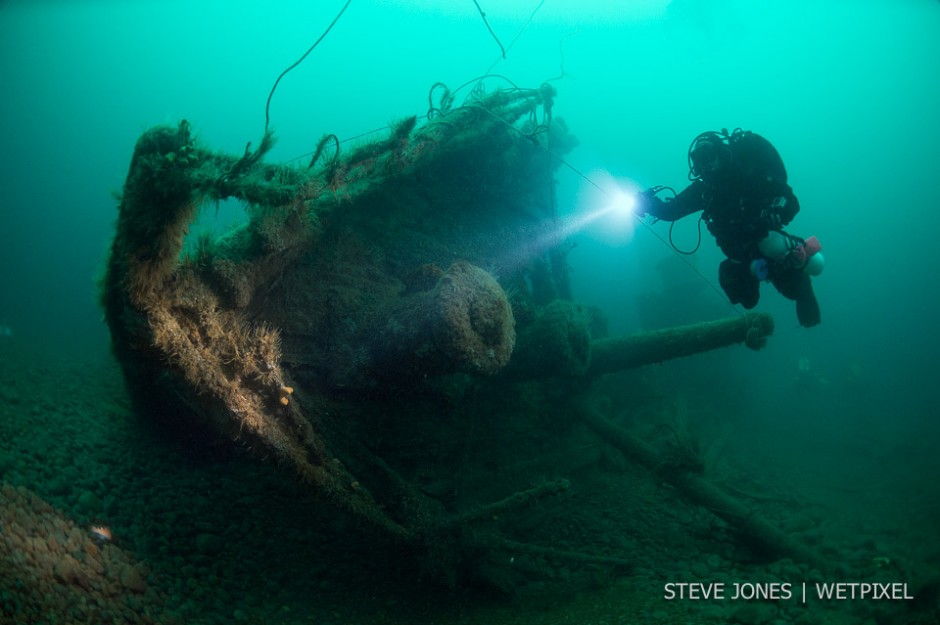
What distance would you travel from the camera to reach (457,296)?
3.33 metres

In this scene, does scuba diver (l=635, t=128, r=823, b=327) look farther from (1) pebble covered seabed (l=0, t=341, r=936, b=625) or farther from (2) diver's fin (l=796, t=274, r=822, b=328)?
(1) pebble covered seabed (l=0, t=341, r=936, b=625)

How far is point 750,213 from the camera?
4.49 m

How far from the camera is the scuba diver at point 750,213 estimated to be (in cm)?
445

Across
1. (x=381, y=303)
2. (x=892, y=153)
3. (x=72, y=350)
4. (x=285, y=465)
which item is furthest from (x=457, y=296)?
(x=892, y=153)

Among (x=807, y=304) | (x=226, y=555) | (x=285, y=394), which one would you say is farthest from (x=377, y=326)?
(x=807, y=304)

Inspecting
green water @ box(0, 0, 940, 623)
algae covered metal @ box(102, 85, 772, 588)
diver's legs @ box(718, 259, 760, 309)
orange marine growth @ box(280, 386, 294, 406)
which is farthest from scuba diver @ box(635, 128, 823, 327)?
orange marine growth @ box(280, 386, 294, 406)

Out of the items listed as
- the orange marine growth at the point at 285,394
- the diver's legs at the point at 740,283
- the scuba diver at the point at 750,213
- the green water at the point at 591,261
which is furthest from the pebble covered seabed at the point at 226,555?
the scuba diver at the point at 750,213

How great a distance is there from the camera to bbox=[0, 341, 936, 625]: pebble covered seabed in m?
2.35

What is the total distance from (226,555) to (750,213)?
223 inches

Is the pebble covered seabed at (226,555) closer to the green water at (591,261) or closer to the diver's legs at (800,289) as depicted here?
the green water at (591,261)

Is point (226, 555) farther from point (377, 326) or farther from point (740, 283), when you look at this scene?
point (740, 283)

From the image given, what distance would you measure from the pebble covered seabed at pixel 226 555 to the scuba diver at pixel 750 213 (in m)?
2.96

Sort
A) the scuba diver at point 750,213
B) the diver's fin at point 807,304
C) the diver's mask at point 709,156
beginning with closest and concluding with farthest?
1. the scuba diver at point 750,213
2. the diver's mask at point 709,156
3. the diver's fin at point 807,304

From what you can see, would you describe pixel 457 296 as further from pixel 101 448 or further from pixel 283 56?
pixel 283 56
